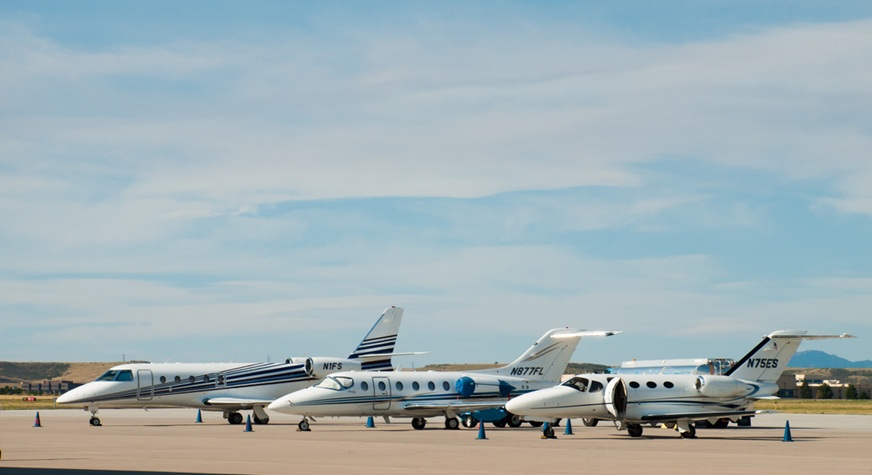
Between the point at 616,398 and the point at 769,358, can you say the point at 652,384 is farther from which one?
the point at 769,358

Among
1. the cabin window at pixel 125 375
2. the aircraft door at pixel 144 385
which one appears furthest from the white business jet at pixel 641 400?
the cabin window at pixel 125 375

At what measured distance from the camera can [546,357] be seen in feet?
163

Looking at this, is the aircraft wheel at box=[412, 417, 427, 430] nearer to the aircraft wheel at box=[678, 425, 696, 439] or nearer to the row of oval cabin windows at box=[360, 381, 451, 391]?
the row of oval cabin windows at box=[360, 381, 451, 391]


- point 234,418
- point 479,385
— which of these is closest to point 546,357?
point 479,385

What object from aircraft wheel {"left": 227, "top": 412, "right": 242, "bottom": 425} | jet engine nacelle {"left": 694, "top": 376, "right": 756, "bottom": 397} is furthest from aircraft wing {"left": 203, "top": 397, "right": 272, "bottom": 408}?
jet engine nacelle {"left": 694, "top": 376, "right": 756, "bottom": 397}

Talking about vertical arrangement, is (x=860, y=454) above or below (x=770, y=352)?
below

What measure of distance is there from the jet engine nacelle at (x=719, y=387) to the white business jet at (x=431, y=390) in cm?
729

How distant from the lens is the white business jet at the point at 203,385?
1986 inches

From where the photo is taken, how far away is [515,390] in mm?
47438

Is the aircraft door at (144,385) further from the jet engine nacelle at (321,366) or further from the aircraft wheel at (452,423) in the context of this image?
the aircraft wheel at (452,423)

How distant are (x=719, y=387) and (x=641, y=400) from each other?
111 inches

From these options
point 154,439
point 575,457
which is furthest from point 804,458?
point 154,439

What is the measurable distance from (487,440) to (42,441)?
13016 millimetres

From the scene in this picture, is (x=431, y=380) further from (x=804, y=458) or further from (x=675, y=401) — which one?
(x=804, y=458)
